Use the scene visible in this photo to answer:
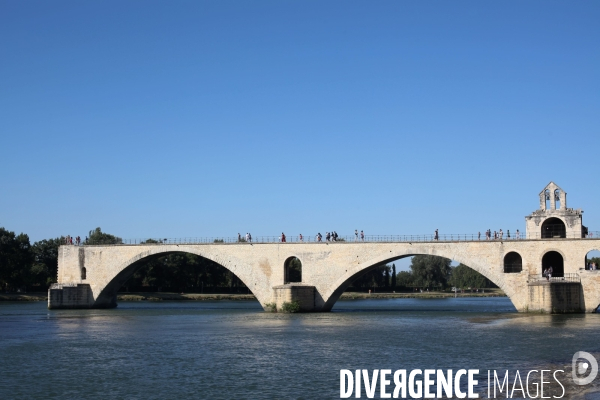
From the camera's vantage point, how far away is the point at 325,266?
159 feet

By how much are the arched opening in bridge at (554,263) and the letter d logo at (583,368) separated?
20.9 meters

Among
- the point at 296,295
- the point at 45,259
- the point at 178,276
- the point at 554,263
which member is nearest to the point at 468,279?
the point at 178,276

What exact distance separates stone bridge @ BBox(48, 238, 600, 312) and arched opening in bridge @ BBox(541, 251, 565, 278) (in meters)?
1.03

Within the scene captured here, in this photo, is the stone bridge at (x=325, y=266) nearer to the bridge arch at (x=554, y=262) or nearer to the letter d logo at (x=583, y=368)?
the bridge arch at (x=554, y=262)

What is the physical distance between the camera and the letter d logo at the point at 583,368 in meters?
20.4

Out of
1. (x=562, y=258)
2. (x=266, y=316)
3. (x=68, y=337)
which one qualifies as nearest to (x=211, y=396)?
(x=68, y=337)

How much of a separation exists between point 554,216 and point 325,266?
1433cm

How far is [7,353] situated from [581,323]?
2517 centimetres

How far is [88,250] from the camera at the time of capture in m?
56.7

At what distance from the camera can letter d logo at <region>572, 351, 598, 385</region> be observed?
20.4m

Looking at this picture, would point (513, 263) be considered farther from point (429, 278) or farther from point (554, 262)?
point (429, 278)

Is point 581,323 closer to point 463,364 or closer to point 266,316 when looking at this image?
point 463,364

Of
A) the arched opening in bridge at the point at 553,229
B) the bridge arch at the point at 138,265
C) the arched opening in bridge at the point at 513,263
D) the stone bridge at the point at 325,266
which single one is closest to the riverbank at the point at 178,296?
the bridge arch at the point at 138,265

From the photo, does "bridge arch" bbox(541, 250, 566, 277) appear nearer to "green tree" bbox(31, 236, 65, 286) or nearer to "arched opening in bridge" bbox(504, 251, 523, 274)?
"arched opening in bridge" bbox(504, 251, 523, 274)
